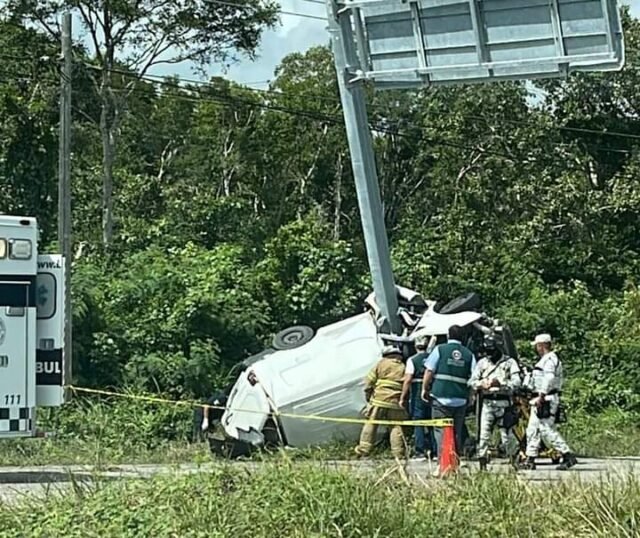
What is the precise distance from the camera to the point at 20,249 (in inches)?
582

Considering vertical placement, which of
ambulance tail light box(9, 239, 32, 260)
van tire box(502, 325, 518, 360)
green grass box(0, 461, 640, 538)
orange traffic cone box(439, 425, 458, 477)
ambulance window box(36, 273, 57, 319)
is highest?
ambulance tail light box(9, 239, 32, 260)

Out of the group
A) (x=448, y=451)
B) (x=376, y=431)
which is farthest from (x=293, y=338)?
(x=448, y=451)

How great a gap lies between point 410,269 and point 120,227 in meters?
10.8

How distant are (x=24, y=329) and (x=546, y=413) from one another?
254 inches

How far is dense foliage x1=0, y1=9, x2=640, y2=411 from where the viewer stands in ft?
82.0

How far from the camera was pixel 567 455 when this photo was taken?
607 inches

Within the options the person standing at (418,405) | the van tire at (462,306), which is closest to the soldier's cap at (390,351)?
the person standing at (418,405)

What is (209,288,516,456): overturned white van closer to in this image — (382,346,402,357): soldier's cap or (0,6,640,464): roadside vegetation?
(382,346,402,357): soldier's cap

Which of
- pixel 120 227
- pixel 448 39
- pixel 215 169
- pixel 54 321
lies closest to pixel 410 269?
pixel 120 227

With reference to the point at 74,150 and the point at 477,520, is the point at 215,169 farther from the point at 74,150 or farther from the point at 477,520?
the point at 477,520

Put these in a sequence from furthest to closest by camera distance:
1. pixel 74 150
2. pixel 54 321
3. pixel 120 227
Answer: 1. pixel 74 150
2. pixel 120 227
3. pixel 54 321

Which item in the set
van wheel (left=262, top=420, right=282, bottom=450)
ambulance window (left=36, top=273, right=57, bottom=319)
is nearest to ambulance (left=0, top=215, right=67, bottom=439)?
ambulance window (left=36, top=273, right=57, bottom=319)

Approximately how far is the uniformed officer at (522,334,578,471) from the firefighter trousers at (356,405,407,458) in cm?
160

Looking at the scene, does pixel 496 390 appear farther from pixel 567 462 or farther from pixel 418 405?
pixel 418 405
